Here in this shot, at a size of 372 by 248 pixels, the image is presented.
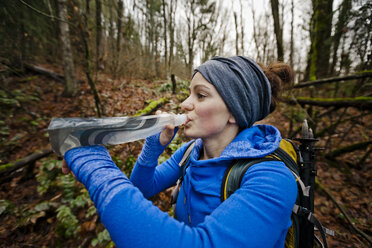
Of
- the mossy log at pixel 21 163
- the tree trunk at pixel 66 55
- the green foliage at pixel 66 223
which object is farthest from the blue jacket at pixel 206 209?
the tree trunk at pixel 66 55

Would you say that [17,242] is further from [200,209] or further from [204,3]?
[204,3]

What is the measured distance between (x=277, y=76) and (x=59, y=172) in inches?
167

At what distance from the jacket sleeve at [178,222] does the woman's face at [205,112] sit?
51 cm

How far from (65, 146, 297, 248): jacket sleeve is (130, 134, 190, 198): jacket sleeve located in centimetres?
58

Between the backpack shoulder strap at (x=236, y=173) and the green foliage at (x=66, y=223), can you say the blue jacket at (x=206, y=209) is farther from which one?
the green foliage at (x=66, y=223)

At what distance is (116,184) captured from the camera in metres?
0.76

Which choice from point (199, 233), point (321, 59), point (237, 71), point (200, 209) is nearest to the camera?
point (199, 233)

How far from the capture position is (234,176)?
1.00 meters

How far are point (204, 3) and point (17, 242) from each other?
49.1 feet

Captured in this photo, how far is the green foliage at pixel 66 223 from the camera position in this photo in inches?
92.9

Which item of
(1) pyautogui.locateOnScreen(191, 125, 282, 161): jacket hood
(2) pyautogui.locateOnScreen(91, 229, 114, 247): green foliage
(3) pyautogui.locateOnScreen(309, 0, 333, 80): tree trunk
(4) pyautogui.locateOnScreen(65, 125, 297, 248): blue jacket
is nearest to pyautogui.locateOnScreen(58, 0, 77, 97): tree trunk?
(2) pyautogui.locateOnScreen(91, 229, 114, 247): green foliage

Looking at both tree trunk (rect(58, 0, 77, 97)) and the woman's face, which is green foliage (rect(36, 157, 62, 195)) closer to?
the woman's face

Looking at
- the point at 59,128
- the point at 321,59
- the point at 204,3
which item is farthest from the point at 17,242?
the point at 204,3

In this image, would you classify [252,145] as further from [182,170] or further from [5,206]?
[5,206]
